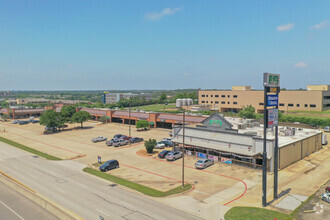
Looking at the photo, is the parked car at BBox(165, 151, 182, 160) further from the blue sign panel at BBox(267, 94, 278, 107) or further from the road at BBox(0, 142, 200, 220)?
the blue sign panel at BBox(267, 94, 278, 107)

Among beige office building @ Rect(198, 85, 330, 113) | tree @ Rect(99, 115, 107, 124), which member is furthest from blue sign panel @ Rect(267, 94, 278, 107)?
beige office building @ Rect(198, 85, 330, 113)

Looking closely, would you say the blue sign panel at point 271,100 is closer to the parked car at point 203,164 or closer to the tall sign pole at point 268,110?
the tall sign pole at point 268,110

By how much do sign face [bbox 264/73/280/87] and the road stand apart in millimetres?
16658

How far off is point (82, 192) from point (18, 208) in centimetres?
711

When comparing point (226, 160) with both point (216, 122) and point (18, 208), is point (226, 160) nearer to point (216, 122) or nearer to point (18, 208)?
point (216, 122)

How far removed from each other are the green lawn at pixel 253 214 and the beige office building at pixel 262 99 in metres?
103

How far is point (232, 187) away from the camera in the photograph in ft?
115

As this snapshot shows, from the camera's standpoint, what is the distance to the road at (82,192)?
26.5 meters

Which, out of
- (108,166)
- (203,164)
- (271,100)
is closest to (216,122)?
(203,164)

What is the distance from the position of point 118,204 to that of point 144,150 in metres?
29.8

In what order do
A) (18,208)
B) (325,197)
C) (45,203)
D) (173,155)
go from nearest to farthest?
(45,203) < (18,208) < (325,197) < (173,155)

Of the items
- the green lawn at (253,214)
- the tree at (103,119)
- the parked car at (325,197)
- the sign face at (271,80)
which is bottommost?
the green lawn at (253,214)

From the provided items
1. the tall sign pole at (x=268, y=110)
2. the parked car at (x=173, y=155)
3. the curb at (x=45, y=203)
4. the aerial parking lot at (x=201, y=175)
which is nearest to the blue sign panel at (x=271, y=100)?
the tall sign pole at (x=268, y=110)

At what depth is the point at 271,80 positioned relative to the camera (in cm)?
2958
